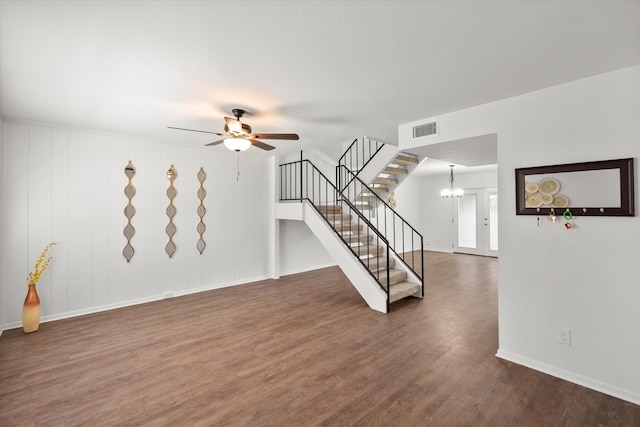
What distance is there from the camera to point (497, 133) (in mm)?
2902

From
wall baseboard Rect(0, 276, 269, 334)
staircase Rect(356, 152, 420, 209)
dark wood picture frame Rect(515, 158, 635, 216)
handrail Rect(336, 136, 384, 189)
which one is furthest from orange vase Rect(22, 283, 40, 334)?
dark wood picture frame Rect(515, 158, 635, 216)

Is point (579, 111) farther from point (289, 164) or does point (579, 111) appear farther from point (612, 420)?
point (289, 164)

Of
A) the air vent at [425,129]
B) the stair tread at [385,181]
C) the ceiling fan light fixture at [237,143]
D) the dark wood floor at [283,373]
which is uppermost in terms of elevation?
the air vent at [425,129]

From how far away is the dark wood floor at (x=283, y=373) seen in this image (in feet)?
6.56

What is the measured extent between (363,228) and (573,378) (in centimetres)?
381

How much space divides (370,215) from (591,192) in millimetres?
5096

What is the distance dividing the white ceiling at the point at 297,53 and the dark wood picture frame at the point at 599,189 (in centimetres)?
75

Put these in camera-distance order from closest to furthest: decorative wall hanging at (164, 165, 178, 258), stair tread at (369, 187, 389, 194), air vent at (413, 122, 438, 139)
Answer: air vent at (413, 122, 438, 139), decorative wall hanging at (164, 165, 178, 258), stair tread at (369, 187, 389, 194)

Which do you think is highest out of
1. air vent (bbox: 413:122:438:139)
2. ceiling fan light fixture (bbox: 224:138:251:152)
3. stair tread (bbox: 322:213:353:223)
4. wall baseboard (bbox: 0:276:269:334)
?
air vent (bbox: 413:122:438:139)

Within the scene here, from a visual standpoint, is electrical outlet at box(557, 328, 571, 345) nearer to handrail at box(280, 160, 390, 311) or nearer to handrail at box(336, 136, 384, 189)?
handrail at box(280, 160, 390, 311)

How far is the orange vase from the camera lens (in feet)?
11.2

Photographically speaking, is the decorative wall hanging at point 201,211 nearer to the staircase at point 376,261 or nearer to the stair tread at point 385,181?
the staircase at point 376,261

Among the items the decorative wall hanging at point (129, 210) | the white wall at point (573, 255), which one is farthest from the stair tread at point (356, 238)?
the decorative wall hanging at point (129, 210)

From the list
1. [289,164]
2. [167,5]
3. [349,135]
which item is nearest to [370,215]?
[289,164]
